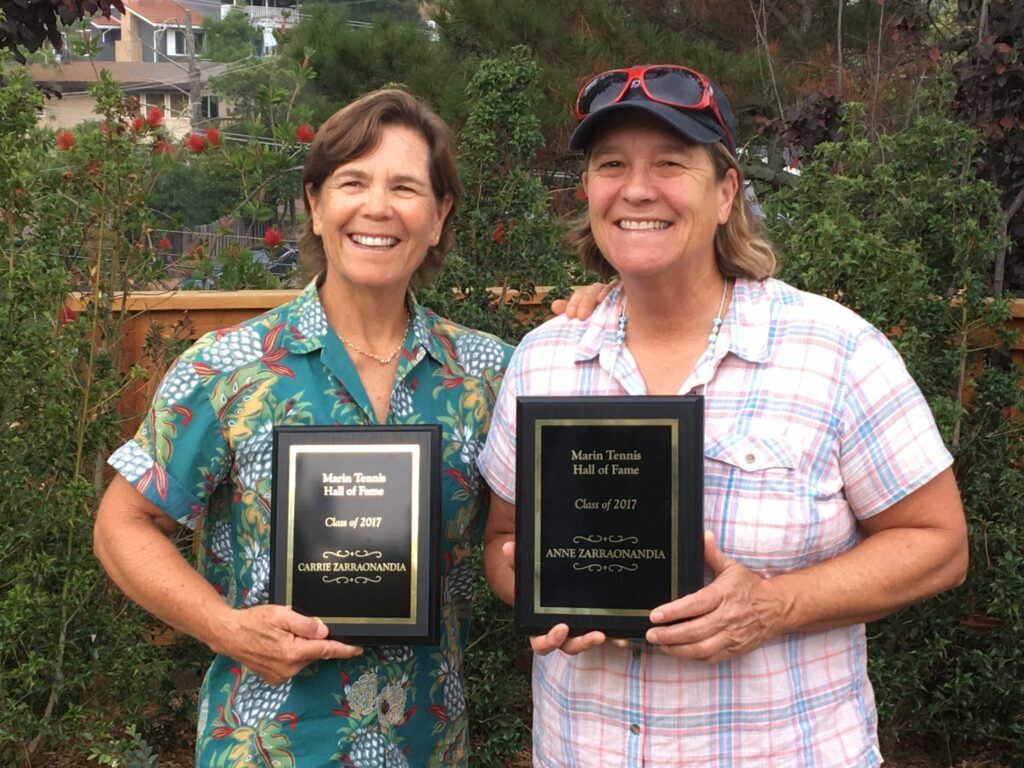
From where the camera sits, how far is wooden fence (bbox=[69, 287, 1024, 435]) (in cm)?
480

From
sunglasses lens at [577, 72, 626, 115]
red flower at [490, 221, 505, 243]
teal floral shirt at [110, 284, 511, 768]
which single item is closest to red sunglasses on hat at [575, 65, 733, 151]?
sunglasses lens at [577, 72, 626, 115]

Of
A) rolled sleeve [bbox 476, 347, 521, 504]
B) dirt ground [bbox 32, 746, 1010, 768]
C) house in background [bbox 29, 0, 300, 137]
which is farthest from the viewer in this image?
house in background [bbox 29, 0, 300, 137]

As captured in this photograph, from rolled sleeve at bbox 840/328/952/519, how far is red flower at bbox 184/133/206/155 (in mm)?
4205

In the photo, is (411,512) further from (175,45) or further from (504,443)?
(175,45)

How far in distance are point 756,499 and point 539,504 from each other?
404 mm

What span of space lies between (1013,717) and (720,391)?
2.76 metres

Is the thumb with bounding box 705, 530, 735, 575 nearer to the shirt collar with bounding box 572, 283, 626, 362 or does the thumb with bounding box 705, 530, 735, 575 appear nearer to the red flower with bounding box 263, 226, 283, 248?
the shirt collar with bounding box 572, 283, 626, 362

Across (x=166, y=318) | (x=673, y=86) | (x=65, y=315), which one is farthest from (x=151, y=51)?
(x=673, y=86)

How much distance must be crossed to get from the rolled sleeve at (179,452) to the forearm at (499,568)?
0.60 metres

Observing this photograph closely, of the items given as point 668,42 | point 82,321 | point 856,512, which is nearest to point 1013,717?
point 856,512

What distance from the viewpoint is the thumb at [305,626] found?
2.45 meters

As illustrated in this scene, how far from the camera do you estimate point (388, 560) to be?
252 centimetres

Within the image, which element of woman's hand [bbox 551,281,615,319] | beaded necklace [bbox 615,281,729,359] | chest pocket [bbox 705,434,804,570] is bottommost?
chest pocket [bbox 705,434,804,570]

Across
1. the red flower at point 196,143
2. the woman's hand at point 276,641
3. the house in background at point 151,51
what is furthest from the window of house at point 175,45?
the woman's hand at point 276,641
